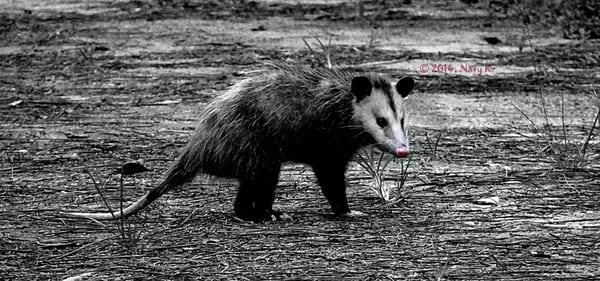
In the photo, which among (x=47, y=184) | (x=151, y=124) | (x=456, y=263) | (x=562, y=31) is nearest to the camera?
(x=456, y=263)

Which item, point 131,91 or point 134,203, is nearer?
point 134,203

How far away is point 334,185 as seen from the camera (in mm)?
4535

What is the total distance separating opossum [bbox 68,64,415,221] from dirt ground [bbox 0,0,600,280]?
0.13 meters

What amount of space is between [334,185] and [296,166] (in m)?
1.00

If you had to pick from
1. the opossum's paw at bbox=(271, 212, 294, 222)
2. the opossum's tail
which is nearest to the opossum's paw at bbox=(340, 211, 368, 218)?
the opossum's paw at bbox=(271, 212, 294, 222)

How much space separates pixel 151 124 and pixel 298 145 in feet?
6.74

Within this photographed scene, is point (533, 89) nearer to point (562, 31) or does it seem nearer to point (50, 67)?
point (562, 31)

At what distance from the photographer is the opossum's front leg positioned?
452 centimetres

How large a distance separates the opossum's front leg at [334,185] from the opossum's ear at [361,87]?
302 millimetres

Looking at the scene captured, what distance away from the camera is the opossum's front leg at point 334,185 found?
4523mm

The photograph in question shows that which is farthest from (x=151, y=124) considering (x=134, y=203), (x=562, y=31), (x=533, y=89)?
(x=562, y=31)

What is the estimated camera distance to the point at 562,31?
9609 millimetres

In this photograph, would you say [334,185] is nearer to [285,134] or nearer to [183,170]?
[285,134]

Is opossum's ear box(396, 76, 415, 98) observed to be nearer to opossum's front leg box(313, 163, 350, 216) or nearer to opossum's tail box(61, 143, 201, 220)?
opossum's front leg box(313, 163, 350, 216)
